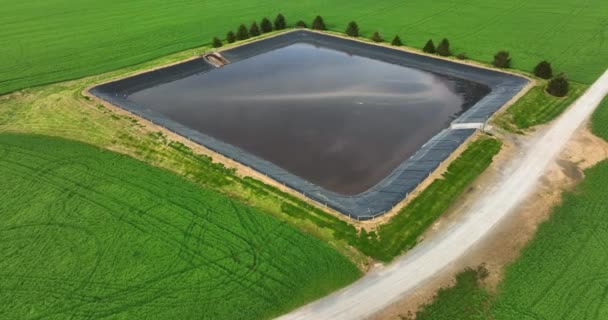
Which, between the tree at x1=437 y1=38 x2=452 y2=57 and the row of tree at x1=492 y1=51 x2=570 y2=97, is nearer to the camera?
the row of tree at x1=492 y1=51 x2=570 y2=97

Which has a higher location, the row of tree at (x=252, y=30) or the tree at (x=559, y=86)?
the row of tree at (x=252, y=30)

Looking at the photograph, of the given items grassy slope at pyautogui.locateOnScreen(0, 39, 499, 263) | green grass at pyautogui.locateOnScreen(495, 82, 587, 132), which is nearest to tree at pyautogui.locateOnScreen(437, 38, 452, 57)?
green grass at pyautogui.locateOnScreen(495, 82, 587, 132)

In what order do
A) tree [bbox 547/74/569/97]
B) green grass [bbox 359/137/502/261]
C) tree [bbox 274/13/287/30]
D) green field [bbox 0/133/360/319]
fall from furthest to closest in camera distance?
tree [bbox 274/13/287/30] < tree [bbox 547/74/569/97] < green grass [bbox 359/137/502/261] < green field [bbox 0/133/360/319]

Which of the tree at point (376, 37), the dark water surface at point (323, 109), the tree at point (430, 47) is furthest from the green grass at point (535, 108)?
the tree at point (376, 37)

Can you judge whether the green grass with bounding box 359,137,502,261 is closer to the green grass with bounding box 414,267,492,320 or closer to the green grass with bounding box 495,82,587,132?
the green grass with bounding box 414,267,492,320

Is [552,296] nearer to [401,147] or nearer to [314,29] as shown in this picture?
[401,147]

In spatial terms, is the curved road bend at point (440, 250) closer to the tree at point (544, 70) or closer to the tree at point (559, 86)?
the tree at point (559, 86)
